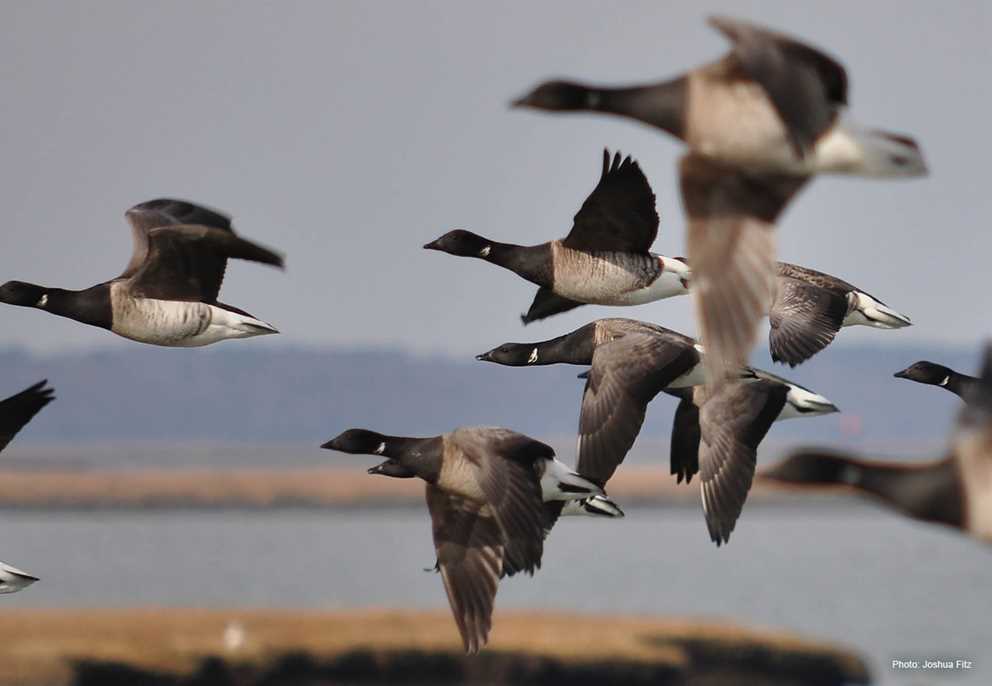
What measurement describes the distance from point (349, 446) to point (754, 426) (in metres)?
3.47

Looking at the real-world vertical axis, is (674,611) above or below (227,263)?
below

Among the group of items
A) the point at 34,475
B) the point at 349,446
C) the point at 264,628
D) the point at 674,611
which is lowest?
the point at 34,475

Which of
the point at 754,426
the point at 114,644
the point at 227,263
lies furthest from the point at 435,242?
the point at 114,644

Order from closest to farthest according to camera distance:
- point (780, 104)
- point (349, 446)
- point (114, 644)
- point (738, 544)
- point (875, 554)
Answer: point (780, 104) < point (349, 446) < point (114, 644) < point (875, 554) < point (738, 544)

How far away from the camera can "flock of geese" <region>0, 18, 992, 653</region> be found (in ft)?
39.8

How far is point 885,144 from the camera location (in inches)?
473

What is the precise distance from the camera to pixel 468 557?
50.9 ft

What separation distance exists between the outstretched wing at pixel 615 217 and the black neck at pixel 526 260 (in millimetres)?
273

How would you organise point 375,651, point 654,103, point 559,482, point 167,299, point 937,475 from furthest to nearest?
point 375,651 < point 167,299 < point 559,482 < point 937,475 < point 654,103

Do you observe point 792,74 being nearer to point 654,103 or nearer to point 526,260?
point 654,103

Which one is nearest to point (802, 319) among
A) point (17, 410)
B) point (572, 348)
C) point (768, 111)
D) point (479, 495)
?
point (572, 348)

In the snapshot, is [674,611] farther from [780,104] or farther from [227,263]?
[780,104]

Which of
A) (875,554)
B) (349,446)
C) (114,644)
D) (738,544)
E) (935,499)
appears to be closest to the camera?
(935,499)

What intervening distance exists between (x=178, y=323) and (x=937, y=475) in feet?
24.4
